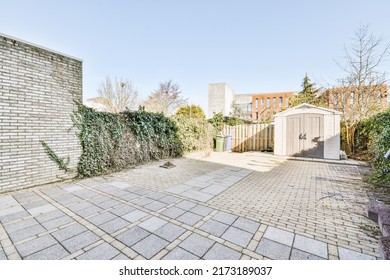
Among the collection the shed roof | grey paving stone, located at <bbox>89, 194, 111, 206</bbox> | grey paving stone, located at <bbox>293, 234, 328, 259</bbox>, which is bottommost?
grey paving stone, located at <bbox>293, 234, 328, 259</bbox>

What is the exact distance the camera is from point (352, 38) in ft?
33.1

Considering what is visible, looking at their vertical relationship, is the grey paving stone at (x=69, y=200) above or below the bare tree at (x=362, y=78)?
below

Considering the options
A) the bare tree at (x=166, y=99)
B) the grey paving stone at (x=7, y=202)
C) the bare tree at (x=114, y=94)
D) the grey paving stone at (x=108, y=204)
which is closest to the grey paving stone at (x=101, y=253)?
the grey paving stone at (x=108, y=204)

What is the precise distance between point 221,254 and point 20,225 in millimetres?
2807

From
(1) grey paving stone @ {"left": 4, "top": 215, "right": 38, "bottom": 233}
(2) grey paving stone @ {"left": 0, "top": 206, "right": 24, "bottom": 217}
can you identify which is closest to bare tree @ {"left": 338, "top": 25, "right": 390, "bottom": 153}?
(1) grey paving stone @ {"left": 4, "top": 215, "right": 38, "bottom": 233}

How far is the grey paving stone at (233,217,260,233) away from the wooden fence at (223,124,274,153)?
29.4 feet

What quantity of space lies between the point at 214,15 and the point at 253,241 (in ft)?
27.1

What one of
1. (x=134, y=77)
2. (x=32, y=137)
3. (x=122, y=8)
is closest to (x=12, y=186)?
(x=32, y=137)

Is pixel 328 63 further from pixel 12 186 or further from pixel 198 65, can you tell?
pixel 12 186

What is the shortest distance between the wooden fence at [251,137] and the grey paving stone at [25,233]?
10307mm

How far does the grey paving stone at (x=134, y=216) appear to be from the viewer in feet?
8.82

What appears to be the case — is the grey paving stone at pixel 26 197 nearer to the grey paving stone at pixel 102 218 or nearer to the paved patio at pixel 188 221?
the paved patio at pixel 188 221

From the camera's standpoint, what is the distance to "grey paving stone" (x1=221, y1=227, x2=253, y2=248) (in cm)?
210

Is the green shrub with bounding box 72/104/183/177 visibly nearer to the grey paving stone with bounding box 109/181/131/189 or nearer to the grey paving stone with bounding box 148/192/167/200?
the grey paving stone with bounding box 109/181/131/189
